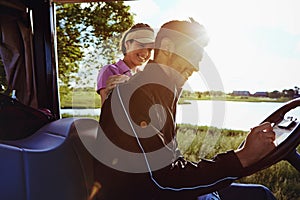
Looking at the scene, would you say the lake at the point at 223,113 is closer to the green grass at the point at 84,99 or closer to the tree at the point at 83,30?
the green grass at the point at 84,99

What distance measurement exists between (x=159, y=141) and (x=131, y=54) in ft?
3.89

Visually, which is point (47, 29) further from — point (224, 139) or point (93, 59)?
point (224, 139)

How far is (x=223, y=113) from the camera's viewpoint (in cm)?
233

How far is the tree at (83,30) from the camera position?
2.94 meters

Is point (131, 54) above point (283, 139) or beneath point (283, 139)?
above

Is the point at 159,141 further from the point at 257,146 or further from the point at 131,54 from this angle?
the point at 131,54

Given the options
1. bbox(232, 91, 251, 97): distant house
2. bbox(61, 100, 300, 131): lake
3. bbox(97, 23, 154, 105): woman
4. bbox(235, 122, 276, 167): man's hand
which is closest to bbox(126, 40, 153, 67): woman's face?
bbox(97, 23, 154, 105): woman

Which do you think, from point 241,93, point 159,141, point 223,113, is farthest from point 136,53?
point 159,141

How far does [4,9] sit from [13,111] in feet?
2.39

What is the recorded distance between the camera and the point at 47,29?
246cm

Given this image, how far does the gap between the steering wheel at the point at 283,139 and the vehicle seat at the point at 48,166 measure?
1.70 ft

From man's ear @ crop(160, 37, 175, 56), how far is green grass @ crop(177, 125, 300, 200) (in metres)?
1.15

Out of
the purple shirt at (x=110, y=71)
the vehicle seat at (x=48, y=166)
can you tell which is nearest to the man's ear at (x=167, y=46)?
the vehicle seat at (x=48, y=166)

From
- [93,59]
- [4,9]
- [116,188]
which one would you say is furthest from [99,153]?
[93,59]
